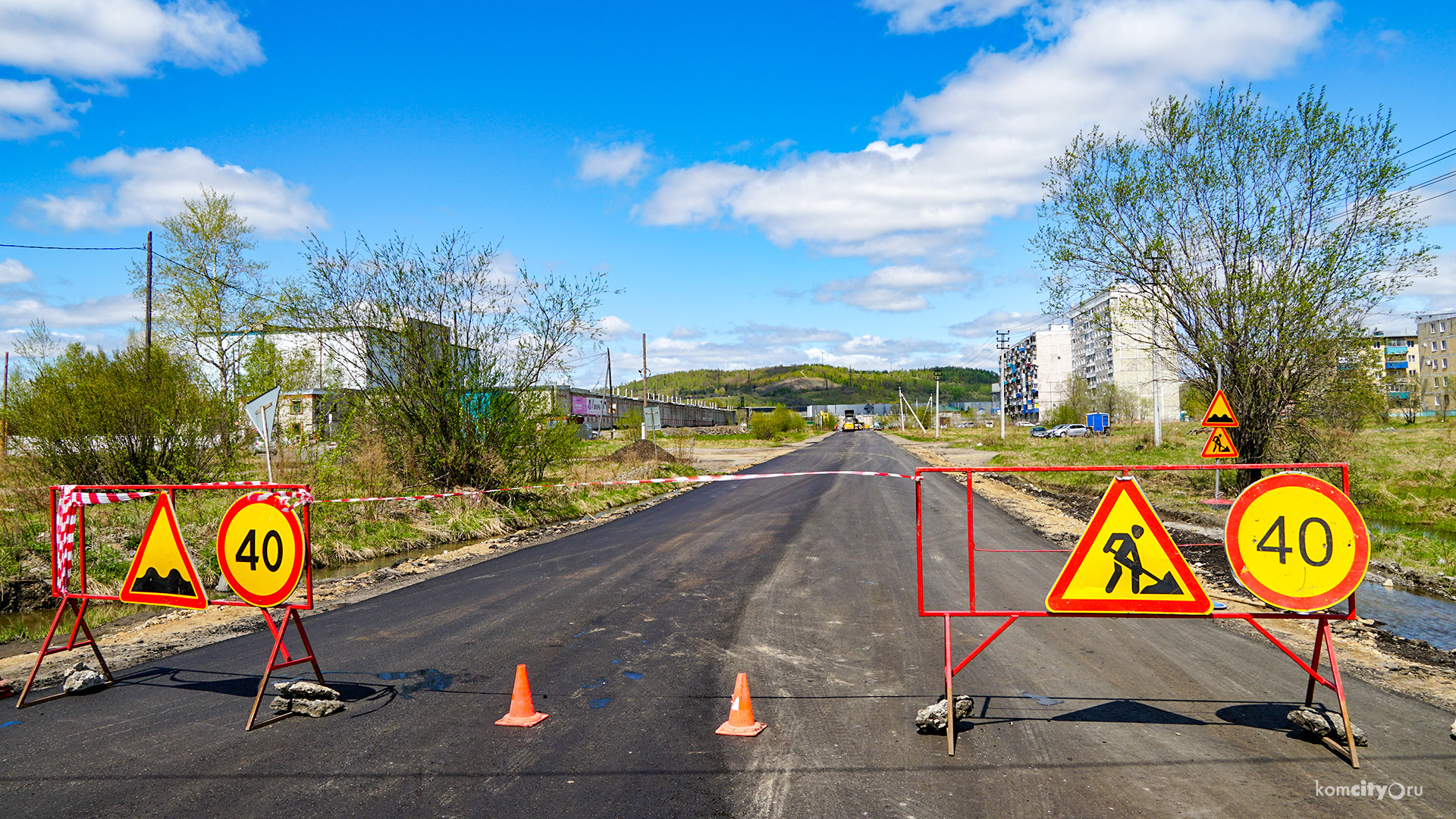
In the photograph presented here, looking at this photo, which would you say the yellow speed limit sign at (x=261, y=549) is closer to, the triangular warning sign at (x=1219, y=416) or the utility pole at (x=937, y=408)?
the triangular warning sign at (x=1219, y=416)

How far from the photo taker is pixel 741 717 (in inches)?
199

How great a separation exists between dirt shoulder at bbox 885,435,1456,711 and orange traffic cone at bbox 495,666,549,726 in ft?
21.5

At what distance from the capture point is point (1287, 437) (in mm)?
19359

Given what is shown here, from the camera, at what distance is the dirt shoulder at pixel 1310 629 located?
237 inches

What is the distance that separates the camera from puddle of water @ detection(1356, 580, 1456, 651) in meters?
7.63

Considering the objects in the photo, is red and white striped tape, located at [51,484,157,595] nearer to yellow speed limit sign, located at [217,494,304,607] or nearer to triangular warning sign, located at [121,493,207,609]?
triangular warning sign, located at [121,493,207,609]

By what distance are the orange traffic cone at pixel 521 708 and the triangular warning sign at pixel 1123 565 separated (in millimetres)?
3716

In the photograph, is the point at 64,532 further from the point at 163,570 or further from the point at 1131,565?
the point at 1131,565

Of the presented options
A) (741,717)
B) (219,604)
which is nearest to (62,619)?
(219,604)

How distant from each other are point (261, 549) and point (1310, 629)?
9758 mm

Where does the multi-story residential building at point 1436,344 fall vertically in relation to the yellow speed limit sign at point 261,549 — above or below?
above

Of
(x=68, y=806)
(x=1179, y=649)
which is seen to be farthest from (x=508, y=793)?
(x=1179, y=649)

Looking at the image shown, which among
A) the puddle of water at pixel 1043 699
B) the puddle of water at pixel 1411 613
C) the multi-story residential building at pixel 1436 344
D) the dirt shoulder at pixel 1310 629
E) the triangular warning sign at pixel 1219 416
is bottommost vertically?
the puddle of water at pixel 1411 613

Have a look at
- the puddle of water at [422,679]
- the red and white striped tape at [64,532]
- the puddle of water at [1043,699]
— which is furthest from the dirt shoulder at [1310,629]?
the red and white striped tape at [64,532]
